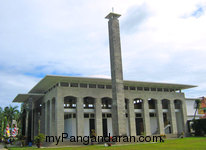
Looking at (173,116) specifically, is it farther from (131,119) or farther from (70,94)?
(70,94)

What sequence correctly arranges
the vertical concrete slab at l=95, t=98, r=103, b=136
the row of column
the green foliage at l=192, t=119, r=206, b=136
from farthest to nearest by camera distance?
the green foliage at l=192, t=119, r=206, b=136 → the vertical concrete slab at l=95, t=98, r=103, b=136 → the row of column

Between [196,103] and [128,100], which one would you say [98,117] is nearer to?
[128,100]

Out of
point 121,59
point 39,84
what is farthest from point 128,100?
point 39,84

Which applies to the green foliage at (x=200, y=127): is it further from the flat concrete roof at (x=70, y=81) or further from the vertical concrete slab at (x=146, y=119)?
the vertical concrete slab at (x=146, y=119)

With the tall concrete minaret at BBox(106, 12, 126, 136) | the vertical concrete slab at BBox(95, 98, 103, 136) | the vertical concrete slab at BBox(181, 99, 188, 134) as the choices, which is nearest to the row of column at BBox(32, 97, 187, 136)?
the vertical concrete slab at BBox(95, 98, 103, 136)

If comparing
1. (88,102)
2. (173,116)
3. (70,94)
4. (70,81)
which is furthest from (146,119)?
(70,81)

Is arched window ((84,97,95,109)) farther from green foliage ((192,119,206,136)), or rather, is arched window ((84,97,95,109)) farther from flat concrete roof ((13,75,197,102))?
green foliage ((192,119,206,136))

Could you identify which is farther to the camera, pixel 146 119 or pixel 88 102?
pixel 88 102

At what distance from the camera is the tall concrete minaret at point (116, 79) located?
3512 cm

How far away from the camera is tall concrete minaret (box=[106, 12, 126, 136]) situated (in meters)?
35.1

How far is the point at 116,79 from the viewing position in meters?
36.0

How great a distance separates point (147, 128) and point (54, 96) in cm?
1839

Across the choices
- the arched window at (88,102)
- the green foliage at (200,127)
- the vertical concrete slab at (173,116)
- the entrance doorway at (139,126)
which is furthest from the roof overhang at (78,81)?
the green foliage at (200,127)

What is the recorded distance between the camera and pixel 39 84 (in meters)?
42.9
